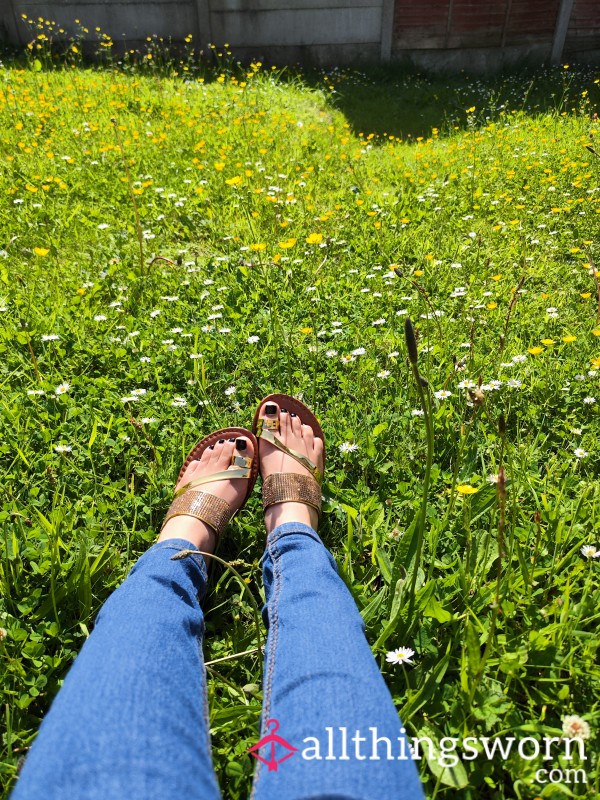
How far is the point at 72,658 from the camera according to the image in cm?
136

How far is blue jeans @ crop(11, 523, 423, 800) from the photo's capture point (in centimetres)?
82

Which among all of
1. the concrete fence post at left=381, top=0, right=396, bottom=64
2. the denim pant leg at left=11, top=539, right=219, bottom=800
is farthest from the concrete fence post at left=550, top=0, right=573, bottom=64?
the denim pant leg at left=11, top=539, right=219, bottom=800

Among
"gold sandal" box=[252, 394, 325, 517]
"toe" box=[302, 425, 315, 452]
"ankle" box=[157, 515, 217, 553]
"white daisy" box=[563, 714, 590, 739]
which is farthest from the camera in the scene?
"toe" box=[302, 425, 315, 452]

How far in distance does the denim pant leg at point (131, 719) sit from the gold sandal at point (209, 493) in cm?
44

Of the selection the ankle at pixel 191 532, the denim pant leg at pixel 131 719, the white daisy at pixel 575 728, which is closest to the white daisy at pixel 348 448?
the ankle at pixel 191 532

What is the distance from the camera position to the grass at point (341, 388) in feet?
4.15

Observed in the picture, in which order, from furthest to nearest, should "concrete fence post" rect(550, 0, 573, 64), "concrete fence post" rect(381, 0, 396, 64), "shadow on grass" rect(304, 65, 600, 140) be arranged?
1. "concrete fence post" rect(550, 0, 573, 64)
2. "concrete fence post" rect(381, 0, 396, 64)
3. "shadow on grass" rect(304, 65, 600, 140)

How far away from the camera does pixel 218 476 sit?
177 centimetres

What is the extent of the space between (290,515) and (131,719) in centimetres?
79

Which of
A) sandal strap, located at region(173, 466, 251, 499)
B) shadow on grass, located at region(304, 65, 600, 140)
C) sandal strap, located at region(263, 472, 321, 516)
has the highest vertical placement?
shadow on grass, located at region(304, 65, 600, 140)

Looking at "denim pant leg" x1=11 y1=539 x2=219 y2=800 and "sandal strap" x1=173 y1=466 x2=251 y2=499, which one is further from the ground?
"sandal strap" x1=173 y1=466 x2=251 y2=499

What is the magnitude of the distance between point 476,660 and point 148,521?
1.05 m

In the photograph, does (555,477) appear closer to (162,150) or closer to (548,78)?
(162,150)

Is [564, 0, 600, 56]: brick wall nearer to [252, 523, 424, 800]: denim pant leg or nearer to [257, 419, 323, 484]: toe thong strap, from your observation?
[257, 419, 323, 484]: toe thong strap
